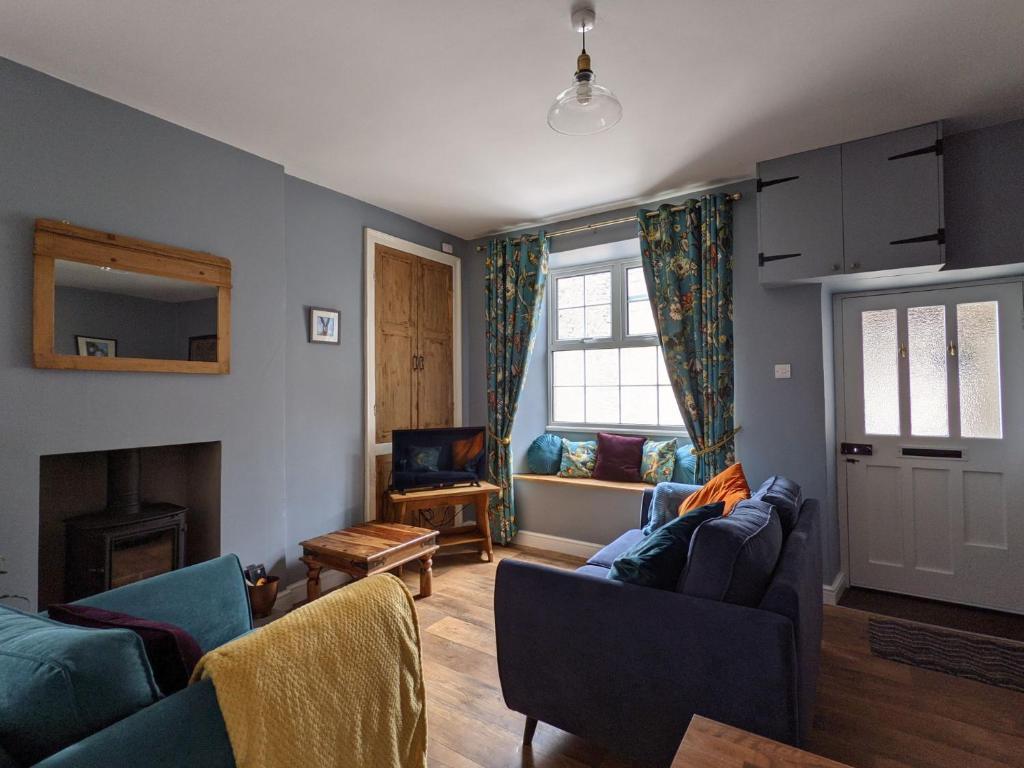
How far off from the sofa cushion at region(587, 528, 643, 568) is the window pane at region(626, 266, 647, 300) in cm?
202

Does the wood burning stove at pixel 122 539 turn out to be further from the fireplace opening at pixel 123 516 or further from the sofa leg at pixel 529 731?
the sofa leg at pixel 529 731

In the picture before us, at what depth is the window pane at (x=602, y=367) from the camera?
4.25 meters

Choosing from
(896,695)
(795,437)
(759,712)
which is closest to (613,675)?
(759,712)

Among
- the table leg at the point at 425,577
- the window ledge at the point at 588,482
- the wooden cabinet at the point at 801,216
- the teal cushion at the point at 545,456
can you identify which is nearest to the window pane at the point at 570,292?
the teal cushion at the point at 545,456

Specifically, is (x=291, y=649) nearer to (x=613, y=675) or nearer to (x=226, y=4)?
(x=613, y=675)

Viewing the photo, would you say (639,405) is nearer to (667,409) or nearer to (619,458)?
(667,409)

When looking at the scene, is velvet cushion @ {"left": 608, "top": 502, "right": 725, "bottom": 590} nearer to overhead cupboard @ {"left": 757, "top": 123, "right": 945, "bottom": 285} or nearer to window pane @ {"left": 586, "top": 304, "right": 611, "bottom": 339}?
overhead cupboard @ {"left": 757, "top": 123, "right": 945, "bottom": 285}

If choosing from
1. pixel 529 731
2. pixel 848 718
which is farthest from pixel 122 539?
pixel 848 718

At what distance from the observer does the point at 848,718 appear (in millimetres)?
1983

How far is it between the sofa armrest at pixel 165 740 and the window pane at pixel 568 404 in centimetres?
374

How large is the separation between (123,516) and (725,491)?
2994mm

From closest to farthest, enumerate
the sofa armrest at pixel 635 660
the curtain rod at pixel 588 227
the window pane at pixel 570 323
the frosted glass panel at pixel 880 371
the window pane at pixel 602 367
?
the sofa armrest at pixel 635 660 → the frosted glass panel at pixel 880 371 → the curtain rod at pixel 588 227 → the window pane at pixel 602 367 → the window pane at pixel 570 323

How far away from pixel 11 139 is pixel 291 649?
247 centimetres

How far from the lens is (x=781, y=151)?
2902mm
